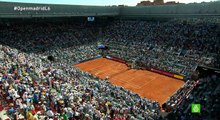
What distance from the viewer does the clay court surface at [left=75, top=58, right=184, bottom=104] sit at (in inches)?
1219

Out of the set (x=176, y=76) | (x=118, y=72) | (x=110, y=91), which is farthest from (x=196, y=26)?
(x=110, y=91)

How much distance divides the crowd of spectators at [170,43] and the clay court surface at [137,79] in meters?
2.89

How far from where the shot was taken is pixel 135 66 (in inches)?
1655

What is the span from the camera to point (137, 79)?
119 feet

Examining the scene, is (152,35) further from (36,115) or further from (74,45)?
(36,115)

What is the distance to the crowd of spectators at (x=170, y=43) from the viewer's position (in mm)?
39281

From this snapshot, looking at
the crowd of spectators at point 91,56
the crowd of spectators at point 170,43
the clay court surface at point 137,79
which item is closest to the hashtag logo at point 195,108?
the crowd of spectators at point 91,56

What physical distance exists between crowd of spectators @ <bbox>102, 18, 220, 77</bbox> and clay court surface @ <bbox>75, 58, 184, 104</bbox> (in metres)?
2.89

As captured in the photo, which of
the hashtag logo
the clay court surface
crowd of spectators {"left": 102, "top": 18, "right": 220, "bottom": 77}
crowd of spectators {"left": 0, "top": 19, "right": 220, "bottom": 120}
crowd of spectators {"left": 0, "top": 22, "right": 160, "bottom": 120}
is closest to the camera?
crowd of spectators {"left": 0, "top": 22, "right": 160, "bottom": 120}

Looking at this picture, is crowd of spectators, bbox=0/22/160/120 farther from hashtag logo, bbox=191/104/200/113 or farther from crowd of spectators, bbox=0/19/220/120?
hashtag logo, bbox=191/104/200/113

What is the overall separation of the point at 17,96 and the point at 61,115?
12.1ft

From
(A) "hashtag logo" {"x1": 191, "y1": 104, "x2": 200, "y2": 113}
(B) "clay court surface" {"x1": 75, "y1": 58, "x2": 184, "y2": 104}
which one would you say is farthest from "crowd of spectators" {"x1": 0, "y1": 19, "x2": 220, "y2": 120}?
(B) "clay court surface" {"x1": 75, "y1": 58, "x2": 184, "y2": 104}

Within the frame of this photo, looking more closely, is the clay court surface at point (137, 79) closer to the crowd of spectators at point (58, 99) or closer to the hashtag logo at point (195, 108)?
the crowd of spectators at point (58, 99)

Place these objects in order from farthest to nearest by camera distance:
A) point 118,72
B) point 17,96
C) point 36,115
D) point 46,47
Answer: point 46,47, point 118,72, point 17,96, point 36,115
